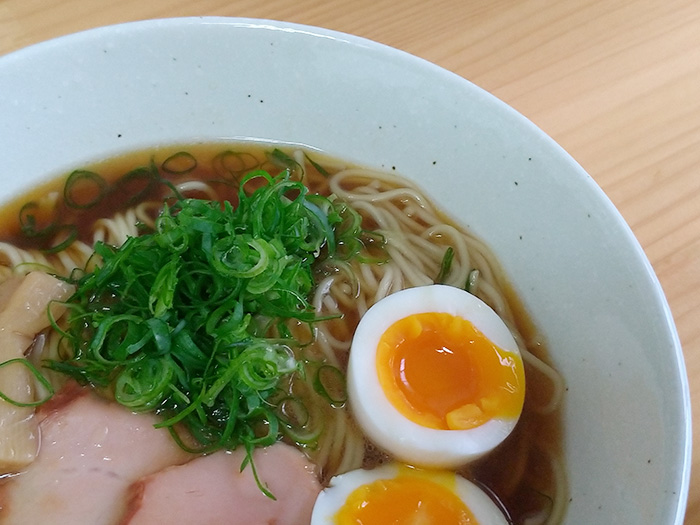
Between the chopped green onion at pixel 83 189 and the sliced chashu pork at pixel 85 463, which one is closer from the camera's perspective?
the sliced chashu pork at pixel 85 463

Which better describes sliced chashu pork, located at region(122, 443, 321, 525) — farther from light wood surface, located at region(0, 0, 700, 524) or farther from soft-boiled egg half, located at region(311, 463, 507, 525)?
light wood surface, located at region(0, 0, 700, 524)

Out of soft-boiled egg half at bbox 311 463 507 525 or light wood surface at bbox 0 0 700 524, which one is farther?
light wood surface at bbox 0 0 700 524

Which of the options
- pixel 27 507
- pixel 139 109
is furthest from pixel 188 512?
pixel 139 109

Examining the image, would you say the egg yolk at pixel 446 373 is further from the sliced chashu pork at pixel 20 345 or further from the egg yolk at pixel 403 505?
the sliced chashu pork at pixel 20 345

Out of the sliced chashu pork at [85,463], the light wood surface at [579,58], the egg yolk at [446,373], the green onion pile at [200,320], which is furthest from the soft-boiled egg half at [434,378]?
the light wood surface at [579,58]

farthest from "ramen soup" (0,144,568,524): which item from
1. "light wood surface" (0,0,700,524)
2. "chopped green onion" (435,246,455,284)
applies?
"light wood surface" (0,0,700,524)

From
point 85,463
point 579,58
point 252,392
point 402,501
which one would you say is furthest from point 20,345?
point 579,58
